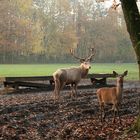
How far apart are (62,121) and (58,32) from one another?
75.6m

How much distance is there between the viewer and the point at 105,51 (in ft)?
312

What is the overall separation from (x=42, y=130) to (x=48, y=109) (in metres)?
4.17

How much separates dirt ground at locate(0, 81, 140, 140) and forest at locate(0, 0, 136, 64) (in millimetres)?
50297

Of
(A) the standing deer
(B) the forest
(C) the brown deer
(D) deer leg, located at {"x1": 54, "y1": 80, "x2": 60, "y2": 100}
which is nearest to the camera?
(C) the brown deer

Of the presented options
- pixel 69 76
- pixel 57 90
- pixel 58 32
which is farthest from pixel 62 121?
pixel 58 32

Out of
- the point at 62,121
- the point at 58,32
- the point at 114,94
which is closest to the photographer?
the point at 114,94

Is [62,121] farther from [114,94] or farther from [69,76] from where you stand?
[69,76]

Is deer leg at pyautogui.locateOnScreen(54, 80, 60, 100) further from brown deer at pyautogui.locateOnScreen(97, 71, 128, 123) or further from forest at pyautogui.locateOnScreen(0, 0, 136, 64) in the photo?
forest at pyautogui.locateOnScreen(0, 0, 136, 64)

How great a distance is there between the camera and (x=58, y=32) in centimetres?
8825

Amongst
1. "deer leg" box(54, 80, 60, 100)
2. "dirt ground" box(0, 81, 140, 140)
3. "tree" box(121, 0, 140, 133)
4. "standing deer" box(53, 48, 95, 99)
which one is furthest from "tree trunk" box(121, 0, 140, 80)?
"standing deer" box(53, 48, 95, 99)

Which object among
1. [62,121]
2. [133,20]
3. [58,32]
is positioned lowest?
[62,121]

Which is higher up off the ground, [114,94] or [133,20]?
[133,20]

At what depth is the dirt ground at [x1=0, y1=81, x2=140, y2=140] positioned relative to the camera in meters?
10.9

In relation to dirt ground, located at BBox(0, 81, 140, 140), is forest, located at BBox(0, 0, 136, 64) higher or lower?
higher
